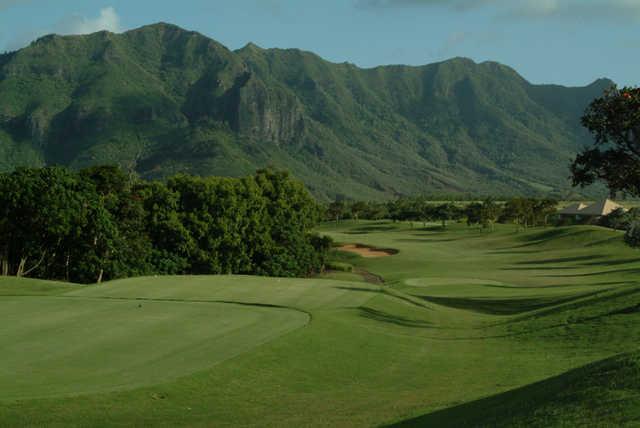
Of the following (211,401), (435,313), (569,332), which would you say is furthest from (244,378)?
(435,313)

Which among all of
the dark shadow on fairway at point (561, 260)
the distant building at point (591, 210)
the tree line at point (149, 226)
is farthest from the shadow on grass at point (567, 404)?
the distant building at point (591, 210)

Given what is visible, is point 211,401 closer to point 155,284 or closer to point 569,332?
point 569,332

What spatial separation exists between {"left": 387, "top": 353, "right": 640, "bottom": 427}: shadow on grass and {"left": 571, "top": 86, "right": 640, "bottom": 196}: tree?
13217 mm

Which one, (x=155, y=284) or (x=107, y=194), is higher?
(x=107, y=194)

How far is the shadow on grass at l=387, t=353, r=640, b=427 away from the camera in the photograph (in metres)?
8.82

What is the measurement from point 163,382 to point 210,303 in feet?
33.7

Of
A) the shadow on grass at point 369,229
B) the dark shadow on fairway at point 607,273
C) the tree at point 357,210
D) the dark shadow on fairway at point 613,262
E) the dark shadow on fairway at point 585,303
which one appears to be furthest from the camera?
the tree at point 357,210

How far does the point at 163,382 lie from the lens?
553 inches

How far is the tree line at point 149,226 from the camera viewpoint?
152 ft

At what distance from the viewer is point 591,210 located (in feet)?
405

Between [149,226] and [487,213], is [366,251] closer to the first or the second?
[487,213]

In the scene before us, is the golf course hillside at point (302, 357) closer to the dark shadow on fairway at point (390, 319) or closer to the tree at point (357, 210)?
the dark shadow on fairway at point (390, 319)

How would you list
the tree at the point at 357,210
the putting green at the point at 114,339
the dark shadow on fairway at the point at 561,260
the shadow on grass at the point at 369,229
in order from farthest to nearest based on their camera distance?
1. the tree at the point at 357,210
2. the shadow on grass at the point at 369,229
3. the dark shadow on fairway at the point at 561,260
4. the putting green at the point at 114,339

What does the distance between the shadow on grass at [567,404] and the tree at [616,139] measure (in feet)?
43.4
